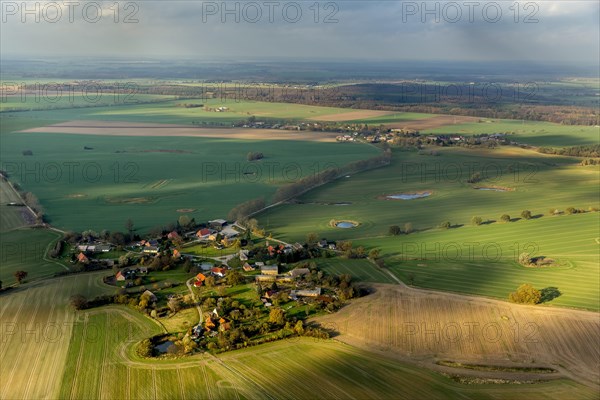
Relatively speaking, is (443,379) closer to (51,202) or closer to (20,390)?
(20,390)

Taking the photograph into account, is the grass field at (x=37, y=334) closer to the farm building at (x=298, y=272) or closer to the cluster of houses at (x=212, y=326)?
the cluster of houses at (x=212, y=326)

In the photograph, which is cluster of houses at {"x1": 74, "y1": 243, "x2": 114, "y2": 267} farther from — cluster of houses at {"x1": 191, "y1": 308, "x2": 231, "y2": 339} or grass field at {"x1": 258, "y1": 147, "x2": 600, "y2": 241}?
grass field at {"x1": 258, "y1": 147, "x2": 600, "y2": 241}

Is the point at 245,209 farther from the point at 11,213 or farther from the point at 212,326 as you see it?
the point at 212,326

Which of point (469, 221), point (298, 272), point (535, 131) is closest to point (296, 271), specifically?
point (298, 272)

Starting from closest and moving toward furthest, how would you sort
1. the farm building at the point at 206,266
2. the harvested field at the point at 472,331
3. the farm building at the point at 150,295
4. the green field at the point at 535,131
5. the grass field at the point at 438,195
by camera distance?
the harvested field at the point at 472,331 → the farm building at the point at 150,295 → the farm building at the point at 206,266 → the grass field at the point at 438,195 → the green field at the point at 535,131

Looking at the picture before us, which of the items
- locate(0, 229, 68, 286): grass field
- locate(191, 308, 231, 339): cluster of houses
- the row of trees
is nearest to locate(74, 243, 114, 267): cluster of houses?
locate(0, 229, 68, 286): grass field

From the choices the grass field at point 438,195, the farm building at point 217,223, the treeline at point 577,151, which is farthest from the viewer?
the treeline at point 577,151

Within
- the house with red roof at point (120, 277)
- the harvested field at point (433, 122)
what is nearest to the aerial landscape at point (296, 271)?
the house with red roof at point (120, 277)
